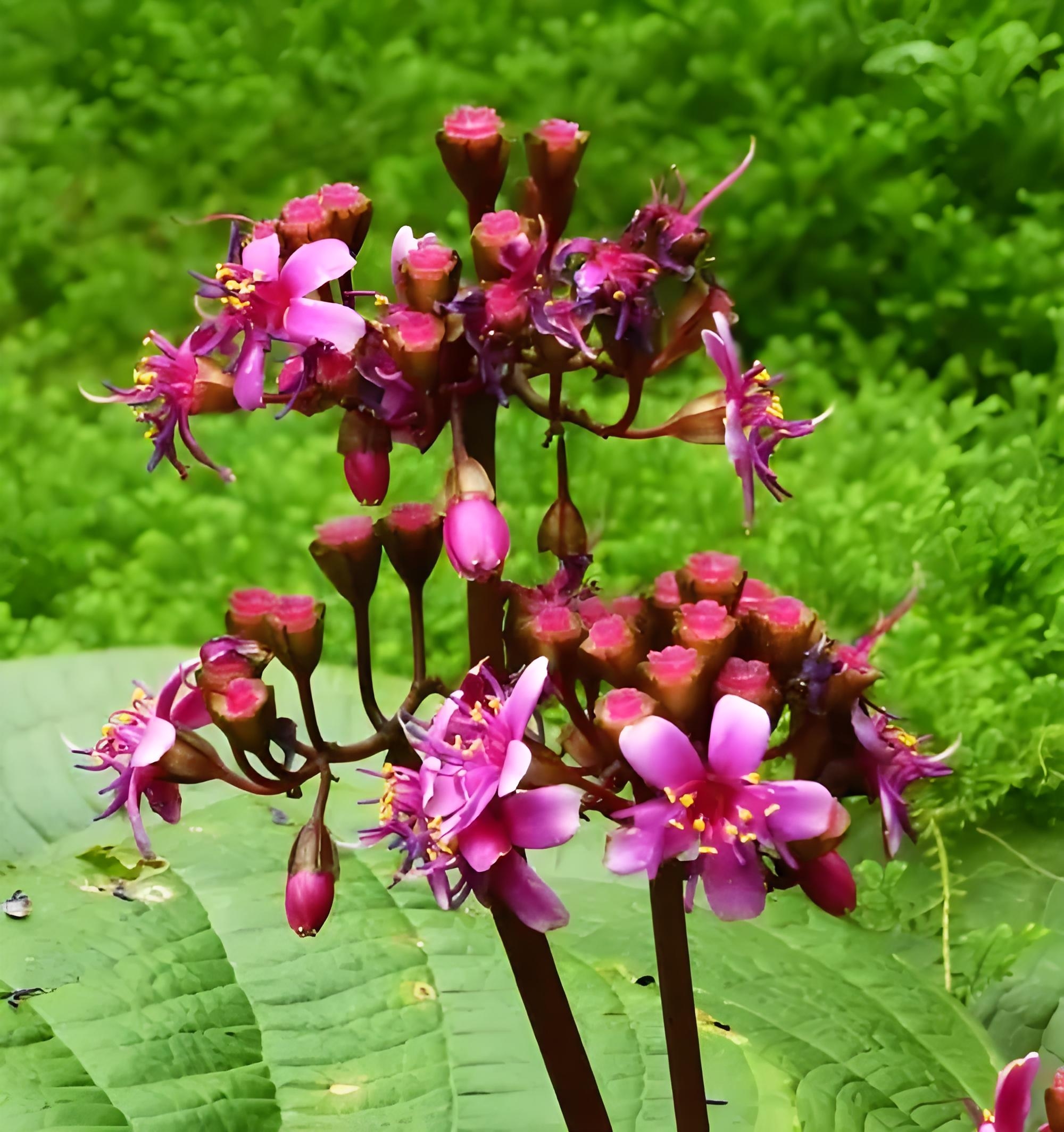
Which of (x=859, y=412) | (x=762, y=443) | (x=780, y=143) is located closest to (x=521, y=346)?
(x=762, y=443)

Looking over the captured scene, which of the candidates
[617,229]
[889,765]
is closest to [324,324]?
[889,765]

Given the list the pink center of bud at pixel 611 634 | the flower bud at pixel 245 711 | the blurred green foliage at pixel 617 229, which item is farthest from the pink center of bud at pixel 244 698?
the blurred green foliage at pixel 617 229

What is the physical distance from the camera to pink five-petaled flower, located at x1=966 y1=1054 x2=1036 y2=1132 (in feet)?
1.55

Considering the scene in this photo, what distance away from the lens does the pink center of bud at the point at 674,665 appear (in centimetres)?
40

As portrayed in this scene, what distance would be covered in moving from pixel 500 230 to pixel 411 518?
98 millimetres

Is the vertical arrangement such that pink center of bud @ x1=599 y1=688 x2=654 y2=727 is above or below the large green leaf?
above

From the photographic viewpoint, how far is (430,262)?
433mm

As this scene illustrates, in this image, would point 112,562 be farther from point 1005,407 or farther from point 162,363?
point 162,363

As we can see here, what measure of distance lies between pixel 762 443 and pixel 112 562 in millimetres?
1238

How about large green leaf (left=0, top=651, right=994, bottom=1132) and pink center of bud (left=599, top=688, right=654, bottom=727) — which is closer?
pink center of bud (left=599, top=688, right=654, bottom=727)

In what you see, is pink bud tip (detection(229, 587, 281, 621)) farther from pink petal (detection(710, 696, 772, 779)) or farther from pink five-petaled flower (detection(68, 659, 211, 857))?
pink petal (detection(710, 696, 772, 779))

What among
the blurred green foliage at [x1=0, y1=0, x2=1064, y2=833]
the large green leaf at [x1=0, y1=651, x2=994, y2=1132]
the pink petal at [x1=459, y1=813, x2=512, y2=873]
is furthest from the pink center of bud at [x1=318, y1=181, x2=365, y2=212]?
the blurred green foliage at [x1=0, y1=0, x2=1064, y2=833]

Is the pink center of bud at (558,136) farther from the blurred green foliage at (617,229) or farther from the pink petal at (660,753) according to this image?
the blurred green foliage at (617,229)

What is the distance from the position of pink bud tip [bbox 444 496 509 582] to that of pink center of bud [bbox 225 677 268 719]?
3.0 inches
